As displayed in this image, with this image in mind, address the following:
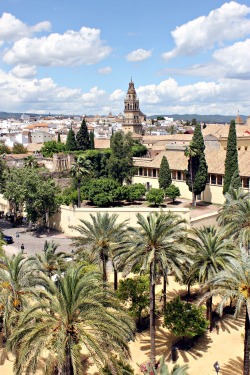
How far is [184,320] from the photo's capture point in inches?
838

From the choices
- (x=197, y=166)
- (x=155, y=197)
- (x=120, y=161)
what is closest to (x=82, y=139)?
(x=120, y=161)

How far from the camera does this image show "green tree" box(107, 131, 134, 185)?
5638cm

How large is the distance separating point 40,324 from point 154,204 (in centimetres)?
3706

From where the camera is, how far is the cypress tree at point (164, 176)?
53.3 m

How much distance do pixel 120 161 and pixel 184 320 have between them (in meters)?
36.7

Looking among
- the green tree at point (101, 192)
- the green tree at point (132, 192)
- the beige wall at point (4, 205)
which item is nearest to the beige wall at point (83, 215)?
the green tree at point (101, 192)

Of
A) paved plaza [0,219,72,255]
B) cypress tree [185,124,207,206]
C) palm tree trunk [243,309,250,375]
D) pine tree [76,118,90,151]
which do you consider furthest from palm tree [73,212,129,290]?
pine tree [76,118,90,151]

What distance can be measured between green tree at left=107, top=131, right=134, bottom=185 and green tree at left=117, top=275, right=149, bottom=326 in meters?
32.7

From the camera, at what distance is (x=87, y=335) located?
1348cm

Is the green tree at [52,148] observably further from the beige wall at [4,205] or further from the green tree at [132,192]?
the green tree at [132,192]

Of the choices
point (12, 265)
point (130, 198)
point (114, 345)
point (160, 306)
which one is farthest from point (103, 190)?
point (114, 345)

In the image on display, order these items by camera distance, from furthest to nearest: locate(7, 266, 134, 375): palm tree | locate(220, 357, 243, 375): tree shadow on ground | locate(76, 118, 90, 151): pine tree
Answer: locate(76, 118, 90, 151): pine tree, locate(220, 357, 243, 375): tree shadow on ground, locate(7, 266, 134, 375): palm tree

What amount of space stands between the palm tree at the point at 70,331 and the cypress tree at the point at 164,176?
38600mm

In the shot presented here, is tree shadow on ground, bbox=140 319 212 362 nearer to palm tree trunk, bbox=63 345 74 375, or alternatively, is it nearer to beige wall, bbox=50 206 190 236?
palm tree trunk, bbox=63 345 74 375
